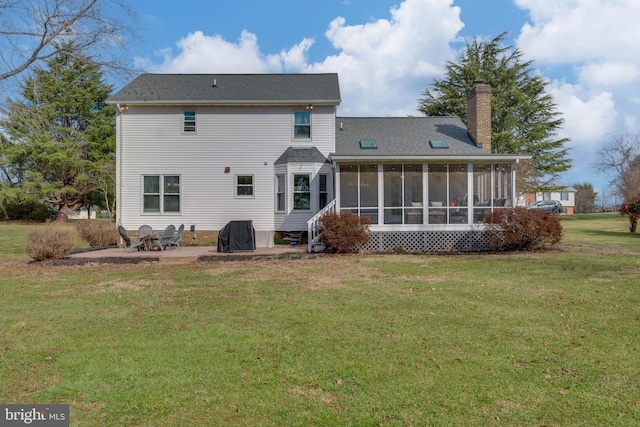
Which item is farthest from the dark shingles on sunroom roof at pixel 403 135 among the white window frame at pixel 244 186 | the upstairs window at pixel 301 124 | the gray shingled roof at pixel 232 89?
the white window frame at pixel 244 186

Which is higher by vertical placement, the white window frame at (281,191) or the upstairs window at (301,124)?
the upstairs window at (301,124)

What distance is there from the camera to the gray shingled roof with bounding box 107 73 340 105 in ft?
50.5

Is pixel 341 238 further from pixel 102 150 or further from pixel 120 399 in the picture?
pixel 102 150

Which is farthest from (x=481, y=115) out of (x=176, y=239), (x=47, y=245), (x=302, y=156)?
(x=47, y=245)

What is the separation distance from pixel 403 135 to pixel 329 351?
45.3 feet

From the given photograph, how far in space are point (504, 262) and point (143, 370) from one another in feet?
31.2

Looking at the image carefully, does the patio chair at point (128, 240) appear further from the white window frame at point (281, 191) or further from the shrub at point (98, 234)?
the white window frame at point (281, 191)

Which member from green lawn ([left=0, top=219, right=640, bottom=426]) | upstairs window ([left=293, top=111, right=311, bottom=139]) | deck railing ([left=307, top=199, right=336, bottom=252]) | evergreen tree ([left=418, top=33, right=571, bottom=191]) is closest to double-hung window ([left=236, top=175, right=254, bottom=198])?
upstairs window ([left=293, top=111, right=311, bottom=139])

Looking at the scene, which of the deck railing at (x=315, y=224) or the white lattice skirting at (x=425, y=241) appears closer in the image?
the deck railing at (x=315, y=224)

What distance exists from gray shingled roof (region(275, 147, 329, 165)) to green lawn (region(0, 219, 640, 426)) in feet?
24.2

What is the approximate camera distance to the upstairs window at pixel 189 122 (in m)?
15.8

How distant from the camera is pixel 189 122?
15.8 m

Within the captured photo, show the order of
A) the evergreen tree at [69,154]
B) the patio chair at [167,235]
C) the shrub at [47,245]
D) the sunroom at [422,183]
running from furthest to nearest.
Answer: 1. the evergreen tree at [69,154]
2. the patio chair at [167,235]
3. the sunroom at [422,183]
4. the shrub at [47,245]

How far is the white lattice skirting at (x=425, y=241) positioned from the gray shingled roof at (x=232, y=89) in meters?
5.48
